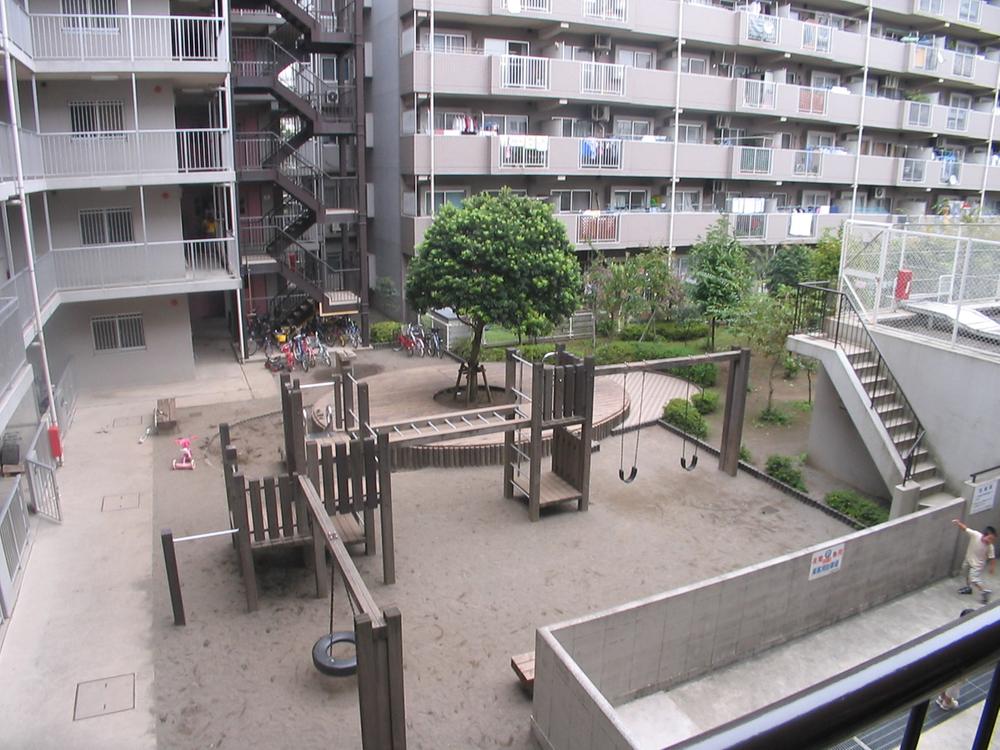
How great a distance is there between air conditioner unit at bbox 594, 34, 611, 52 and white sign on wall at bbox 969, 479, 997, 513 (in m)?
21.2

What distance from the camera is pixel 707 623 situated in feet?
32.4

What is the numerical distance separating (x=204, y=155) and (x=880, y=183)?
2778 centimetres

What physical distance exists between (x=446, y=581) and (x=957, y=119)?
3538cm

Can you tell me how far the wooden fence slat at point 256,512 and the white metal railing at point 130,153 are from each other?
12.7 meters

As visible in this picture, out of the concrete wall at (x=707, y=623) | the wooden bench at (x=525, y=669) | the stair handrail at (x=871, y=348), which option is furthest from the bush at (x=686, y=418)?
the wooden bench at (x=525, y=669)

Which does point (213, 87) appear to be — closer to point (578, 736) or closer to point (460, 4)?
point (460, 4)

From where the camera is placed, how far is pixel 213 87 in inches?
912

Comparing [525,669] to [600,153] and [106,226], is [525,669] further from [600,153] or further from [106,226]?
[600,153]

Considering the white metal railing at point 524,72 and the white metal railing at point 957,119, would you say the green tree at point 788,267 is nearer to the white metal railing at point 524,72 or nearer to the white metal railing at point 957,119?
the white metal railing at point 524,72

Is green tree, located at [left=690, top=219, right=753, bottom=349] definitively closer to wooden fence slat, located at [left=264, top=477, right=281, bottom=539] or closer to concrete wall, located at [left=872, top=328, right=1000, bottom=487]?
concrete wall, located at [left=872, top=328, right=1000, bottom=487]

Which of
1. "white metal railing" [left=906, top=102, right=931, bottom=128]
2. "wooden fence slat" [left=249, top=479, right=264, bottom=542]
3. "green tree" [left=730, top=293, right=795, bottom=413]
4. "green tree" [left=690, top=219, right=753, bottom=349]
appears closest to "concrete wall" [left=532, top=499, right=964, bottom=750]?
"wooden fence slat" [left=249, top=479, right=264, bottom=542]

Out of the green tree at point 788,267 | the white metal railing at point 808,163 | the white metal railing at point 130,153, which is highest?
the white metal railing at point 808,163

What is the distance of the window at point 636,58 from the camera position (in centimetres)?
2962

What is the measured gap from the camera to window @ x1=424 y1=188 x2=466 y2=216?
27016 mm
